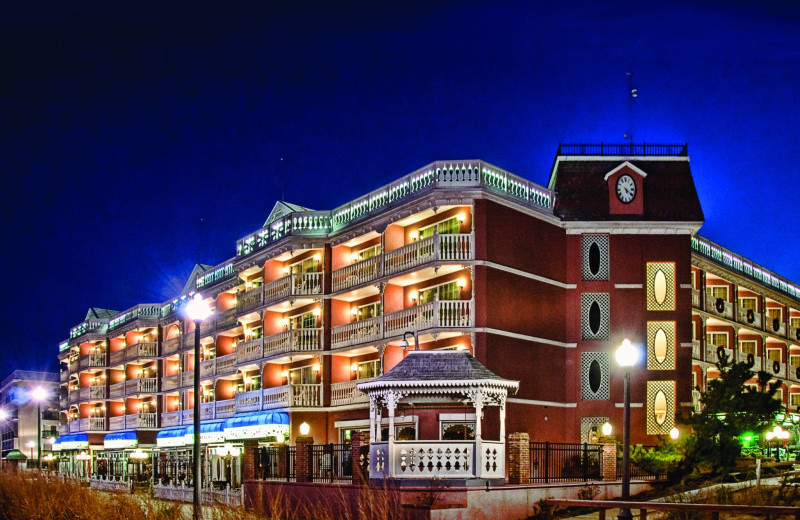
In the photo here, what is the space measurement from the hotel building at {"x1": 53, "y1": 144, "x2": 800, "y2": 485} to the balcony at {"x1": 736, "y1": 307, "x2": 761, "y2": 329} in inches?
143

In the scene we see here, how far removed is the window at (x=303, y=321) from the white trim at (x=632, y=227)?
1478 centimetres

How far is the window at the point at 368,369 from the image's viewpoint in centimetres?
4719

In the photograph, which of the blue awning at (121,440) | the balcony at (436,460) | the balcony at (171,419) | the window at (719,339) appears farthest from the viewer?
the blue awning at (121,440)

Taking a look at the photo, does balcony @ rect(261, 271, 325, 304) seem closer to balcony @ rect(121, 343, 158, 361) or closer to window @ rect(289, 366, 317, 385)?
window @ rect(289, 366, 317, 385)

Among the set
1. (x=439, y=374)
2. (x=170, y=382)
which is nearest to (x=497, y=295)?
(x=439, y=374)

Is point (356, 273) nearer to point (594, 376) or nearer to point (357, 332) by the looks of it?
point (357, 332)

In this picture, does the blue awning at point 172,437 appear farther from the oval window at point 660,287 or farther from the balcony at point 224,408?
the oval window at point 660,287

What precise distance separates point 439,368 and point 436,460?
3.30m

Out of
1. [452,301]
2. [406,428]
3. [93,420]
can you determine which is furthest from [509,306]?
[93,420]

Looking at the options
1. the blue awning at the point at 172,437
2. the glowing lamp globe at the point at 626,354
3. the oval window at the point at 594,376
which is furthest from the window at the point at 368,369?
the glowing lamp globe at the point at 626,354

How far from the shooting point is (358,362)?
160ft

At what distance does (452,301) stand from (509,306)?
2.76m

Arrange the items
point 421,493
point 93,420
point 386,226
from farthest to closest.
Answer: point 93,420
point 386,226
point 421,493

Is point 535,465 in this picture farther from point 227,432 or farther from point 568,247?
point 227,432
